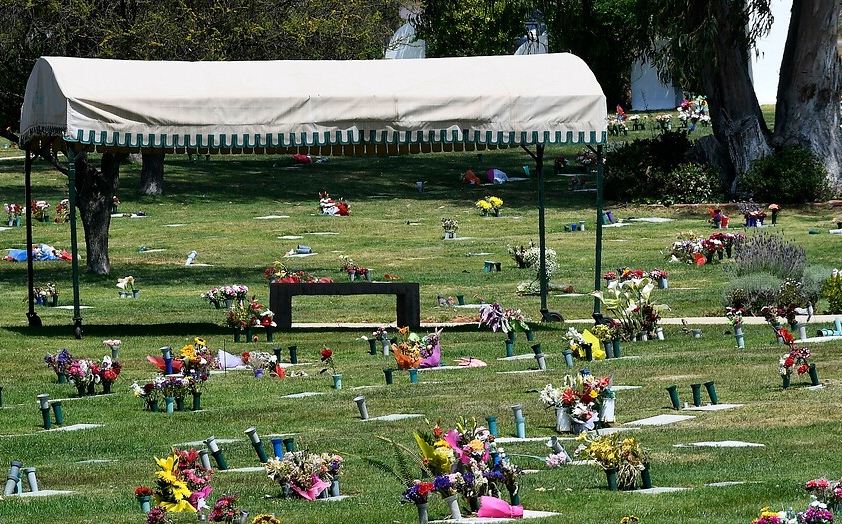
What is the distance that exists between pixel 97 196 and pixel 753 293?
40.6ft

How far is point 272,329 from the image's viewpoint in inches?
882

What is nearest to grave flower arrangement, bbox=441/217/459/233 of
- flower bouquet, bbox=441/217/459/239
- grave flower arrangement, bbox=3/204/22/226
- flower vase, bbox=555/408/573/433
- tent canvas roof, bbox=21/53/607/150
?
flower bouquet, bbox=441/217/459/239

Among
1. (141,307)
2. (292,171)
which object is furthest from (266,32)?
(292,171)

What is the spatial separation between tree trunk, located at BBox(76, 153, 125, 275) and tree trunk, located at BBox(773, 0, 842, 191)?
1911cm

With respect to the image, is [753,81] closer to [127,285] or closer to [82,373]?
[127,285]

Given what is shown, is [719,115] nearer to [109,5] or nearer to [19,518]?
[109,5]

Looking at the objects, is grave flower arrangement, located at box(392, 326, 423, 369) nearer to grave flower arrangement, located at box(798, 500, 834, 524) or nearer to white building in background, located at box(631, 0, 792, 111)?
grave flower arrangement, located at box(798, 500, 834, 524)

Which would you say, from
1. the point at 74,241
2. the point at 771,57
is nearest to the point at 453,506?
the point at 74,241

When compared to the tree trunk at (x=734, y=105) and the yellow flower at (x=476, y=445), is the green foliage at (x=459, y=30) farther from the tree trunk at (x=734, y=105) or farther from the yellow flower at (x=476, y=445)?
the yellow flower at (x=476, y=445)

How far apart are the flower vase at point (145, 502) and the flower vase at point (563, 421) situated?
4179 mm

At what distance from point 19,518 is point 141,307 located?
54.4 ft

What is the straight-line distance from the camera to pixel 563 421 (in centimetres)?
1325

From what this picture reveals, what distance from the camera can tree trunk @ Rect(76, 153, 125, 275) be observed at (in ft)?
96.8

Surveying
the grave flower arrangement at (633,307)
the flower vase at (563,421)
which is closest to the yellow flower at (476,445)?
the flower vase at (563,421)
